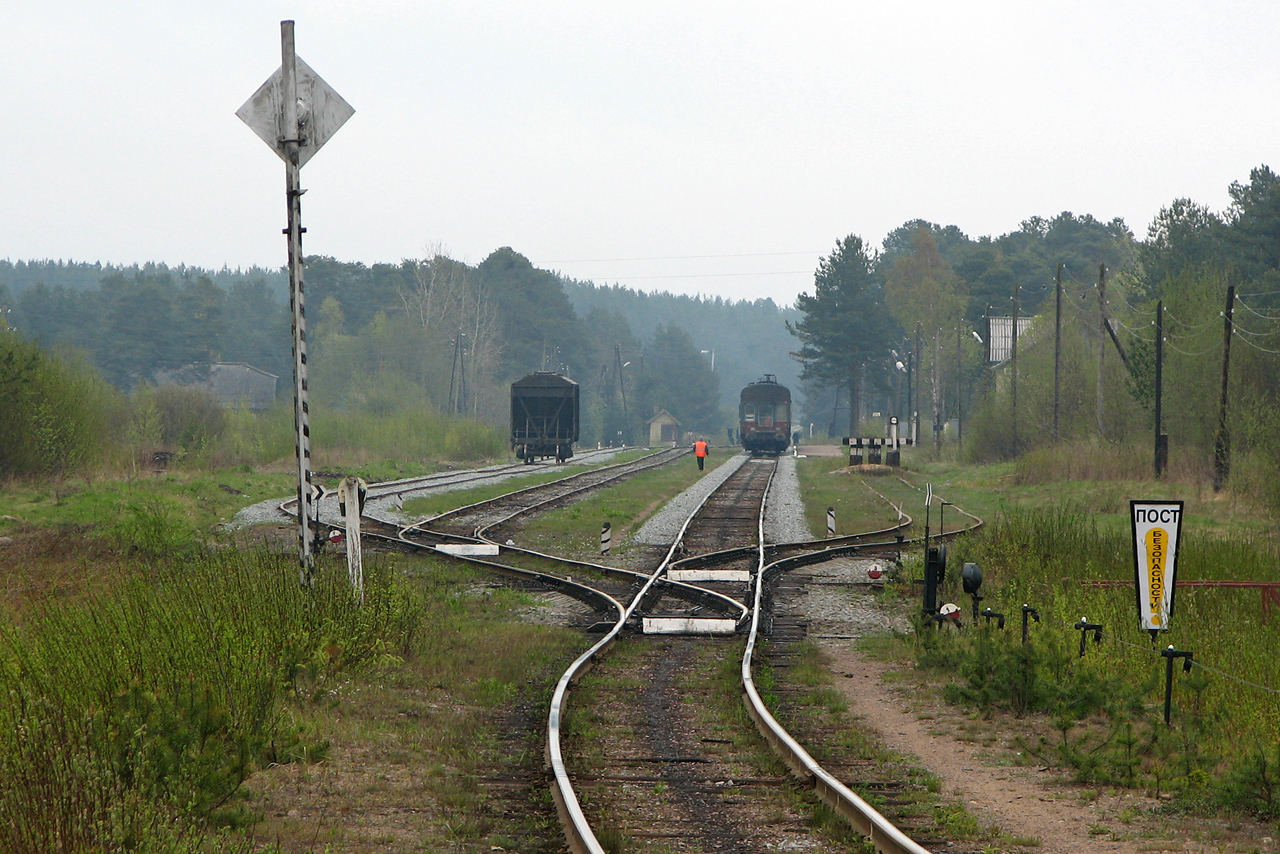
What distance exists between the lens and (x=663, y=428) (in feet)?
416

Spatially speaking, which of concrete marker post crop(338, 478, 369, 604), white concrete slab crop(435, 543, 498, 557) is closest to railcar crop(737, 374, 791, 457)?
white concrete slab crop(435, 543, 498, 557)

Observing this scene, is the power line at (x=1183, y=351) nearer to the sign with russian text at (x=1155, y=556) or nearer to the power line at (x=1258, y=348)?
the power line at (x=1258, y=348)

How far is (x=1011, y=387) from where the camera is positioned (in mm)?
49312

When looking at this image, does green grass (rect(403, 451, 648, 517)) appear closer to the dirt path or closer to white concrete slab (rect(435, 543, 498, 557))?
white concrete slab (rect(435, 543, 498, 557))

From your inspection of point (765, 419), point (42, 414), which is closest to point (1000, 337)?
point (765, 419)

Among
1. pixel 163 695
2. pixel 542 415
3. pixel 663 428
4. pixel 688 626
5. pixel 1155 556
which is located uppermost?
pixel 542 415

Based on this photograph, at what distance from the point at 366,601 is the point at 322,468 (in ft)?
113

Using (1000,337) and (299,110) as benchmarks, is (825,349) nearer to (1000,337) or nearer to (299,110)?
(1000,337)

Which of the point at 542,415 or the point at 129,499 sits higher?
the point at 542,415

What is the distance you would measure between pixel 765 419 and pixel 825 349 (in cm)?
3414

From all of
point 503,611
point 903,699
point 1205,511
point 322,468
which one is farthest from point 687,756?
point 322,468

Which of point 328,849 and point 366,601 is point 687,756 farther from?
point 366,601

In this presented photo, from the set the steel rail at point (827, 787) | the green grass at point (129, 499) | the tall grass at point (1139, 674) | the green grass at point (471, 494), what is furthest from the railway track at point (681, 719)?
the green grass at point (471, 494)

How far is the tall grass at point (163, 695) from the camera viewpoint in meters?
5.07
